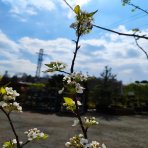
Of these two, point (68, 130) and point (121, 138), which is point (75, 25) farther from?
point (68, 130)

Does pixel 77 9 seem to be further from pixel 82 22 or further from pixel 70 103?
pixel 70 103

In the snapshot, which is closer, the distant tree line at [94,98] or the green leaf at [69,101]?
the green leaf at [69,101]

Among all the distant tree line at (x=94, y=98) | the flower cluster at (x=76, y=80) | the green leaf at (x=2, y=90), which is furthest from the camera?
the distant tree line at (x=94, y=98)

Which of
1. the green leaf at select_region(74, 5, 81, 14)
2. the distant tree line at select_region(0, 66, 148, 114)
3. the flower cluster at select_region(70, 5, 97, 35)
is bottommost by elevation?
the flower cluster at select_region(70, 5, 97, 35)

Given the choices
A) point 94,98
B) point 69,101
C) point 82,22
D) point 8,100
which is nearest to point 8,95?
point 8,100

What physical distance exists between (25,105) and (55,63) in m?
21.1

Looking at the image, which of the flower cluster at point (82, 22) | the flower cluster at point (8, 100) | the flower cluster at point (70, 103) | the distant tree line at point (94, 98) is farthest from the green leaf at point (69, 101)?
the distant tree line at point (94, 98)

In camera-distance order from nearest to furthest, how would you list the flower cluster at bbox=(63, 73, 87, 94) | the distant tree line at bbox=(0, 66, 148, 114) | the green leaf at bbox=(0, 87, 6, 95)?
the flower cluster at bbox=(63, 73, 87, 94) → the green leaf at bbox=(0, 87, 6, 95) → the distant tree line at bbox=(0, 66, 148, 114)

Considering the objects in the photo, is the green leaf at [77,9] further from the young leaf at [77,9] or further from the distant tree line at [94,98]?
the distant tree line at [94,98]

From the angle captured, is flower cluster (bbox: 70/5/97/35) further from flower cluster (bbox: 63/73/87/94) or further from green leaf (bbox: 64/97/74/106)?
green leaf (bbox: 64/97/74/106)

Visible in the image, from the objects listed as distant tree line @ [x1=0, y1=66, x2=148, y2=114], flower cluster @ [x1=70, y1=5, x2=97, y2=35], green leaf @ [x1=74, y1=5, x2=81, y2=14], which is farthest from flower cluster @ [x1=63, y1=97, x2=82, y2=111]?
distant tree line @ [x1=0, y1=66, x2=148, y2=114]

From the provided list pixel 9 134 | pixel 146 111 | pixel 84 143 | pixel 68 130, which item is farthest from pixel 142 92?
pixel 84 143

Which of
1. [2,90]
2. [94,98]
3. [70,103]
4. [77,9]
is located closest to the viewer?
[77,9]

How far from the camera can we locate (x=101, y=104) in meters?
23.3
